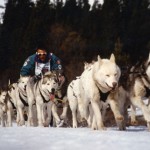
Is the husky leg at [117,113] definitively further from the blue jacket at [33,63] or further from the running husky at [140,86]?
the blue jacket at [33,63]

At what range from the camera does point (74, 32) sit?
3950 centimetres

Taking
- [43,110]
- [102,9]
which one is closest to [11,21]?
[102,9]

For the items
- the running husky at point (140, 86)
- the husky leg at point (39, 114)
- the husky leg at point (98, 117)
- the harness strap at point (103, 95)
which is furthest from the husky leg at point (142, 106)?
the husky leg at point (39, 114)

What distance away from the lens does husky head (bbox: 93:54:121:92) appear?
842 cm

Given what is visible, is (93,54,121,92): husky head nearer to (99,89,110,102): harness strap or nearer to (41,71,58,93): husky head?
(99,89,110,102): harness strap

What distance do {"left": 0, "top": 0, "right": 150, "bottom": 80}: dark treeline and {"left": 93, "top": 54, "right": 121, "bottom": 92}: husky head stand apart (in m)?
21.8

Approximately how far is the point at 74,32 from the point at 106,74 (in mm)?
31128

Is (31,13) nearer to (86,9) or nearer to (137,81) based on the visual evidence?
(86,9)

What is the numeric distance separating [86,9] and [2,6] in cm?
791

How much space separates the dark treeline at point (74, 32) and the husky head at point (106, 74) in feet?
71.4

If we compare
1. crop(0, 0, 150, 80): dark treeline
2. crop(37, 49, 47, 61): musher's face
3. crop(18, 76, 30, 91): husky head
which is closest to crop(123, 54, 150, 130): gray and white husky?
crop(37, 49, 47, 61): musher's face

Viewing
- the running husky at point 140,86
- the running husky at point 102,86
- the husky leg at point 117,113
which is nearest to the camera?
the running husky at point 102,86

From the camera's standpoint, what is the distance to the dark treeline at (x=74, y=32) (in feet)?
120

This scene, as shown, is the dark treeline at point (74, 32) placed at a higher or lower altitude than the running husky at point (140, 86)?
higher
